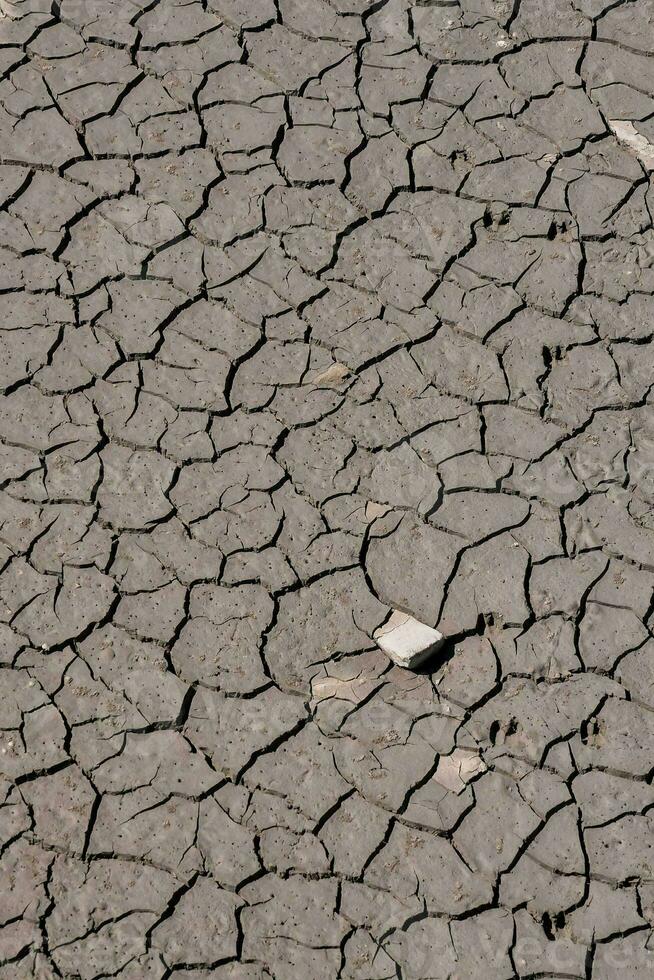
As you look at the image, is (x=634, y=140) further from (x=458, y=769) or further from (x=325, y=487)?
(x=458, y=769)

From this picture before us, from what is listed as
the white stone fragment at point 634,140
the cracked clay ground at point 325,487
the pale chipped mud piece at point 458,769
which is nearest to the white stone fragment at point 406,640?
the cracked clay ground at point 325,487

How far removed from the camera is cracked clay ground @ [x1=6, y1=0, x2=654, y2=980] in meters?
3.32

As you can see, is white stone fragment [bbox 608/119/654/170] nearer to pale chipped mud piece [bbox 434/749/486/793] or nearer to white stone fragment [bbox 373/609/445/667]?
white stone fragment [bbox 373/609/445/667]

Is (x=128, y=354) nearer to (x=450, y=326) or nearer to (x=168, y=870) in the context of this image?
(x=450, y=326)

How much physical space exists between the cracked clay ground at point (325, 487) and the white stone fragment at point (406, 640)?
42 mm

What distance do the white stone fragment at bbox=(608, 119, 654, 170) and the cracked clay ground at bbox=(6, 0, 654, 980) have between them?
13mm

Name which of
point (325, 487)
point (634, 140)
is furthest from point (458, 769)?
point (634, 140)

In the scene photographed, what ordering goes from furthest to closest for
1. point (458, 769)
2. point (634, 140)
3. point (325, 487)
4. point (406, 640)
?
point (634, 140) → point (325, 487) → point (406, 640) → point (458, 769)

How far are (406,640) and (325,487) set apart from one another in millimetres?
592

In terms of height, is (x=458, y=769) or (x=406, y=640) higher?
(x=406, y=640)

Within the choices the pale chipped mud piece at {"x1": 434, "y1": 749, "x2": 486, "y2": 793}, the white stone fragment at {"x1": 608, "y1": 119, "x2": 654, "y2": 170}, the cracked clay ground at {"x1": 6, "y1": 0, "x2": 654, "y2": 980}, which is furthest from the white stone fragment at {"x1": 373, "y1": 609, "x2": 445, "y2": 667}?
the white stone fragment at {"x1": 608, "y1": 119, "x2": 654, "y2": 170}

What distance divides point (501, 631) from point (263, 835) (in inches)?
36.6

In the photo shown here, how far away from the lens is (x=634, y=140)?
4531 mm

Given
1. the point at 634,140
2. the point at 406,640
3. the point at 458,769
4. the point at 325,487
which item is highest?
the point at 634,140
